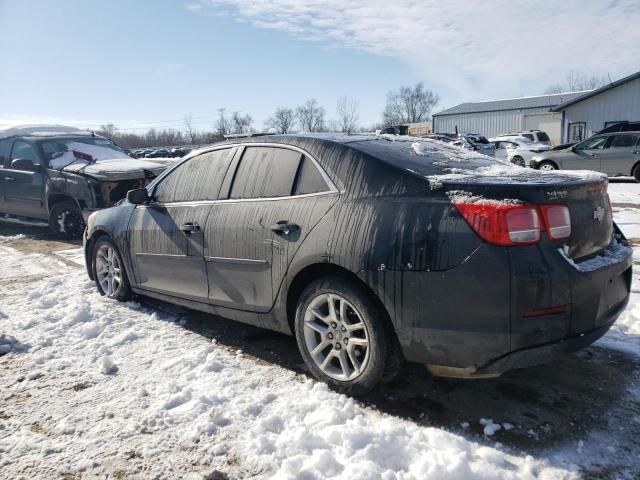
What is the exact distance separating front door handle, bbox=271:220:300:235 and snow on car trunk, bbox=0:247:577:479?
98cm

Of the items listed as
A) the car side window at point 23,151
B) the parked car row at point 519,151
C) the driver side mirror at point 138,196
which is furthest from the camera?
the parked car row at point 519,151

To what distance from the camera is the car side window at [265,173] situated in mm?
3371

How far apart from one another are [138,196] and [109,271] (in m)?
1.08

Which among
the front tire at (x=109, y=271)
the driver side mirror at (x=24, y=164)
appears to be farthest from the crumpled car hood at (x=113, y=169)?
the front tire at (x=109, y=271)

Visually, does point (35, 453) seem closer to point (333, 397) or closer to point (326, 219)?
point (333, 397)

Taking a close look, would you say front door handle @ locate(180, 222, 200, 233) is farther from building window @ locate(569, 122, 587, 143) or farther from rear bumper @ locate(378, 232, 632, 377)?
building window @ locate(569, 122, 587, 143)

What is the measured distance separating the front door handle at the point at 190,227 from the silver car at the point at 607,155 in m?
14.2

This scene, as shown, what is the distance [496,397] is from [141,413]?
2.12 m

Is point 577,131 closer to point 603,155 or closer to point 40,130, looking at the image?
point 603,155

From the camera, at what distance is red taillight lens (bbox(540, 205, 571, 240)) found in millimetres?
2496

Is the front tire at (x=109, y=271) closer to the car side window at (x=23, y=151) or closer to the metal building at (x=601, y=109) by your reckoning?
the car side window at (x=23, y=151)

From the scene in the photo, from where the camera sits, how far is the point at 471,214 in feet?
8.23

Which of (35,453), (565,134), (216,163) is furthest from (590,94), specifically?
(35,453)

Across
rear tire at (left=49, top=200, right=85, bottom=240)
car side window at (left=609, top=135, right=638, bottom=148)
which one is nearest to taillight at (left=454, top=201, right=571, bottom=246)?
rear tire at (left=49, top=200, right=85, bottom=240)
